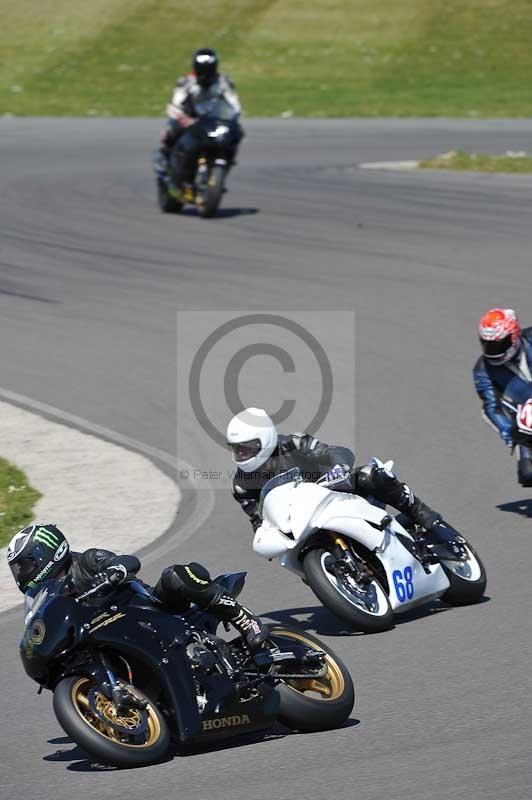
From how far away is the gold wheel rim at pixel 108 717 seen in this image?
259 inches

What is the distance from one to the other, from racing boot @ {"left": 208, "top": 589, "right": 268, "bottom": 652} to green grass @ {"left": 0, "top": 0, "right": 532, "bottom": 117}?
26.6 metres

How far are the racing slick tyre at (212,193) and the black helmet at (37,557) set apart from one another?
45.3ft

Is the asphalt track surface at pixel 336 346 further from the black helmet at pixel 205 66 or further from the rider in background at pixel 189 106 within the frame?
the black helmet at pixel 205 66

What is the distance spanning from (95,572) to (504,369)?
5.09m

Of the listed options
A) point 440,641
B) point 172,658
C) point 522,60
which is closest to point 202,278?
point 440,641

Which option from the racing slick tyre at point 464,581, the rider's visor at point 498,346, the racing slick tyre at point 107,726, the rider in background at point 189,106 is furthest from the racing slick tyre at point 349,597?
the rider in background at point 189,106

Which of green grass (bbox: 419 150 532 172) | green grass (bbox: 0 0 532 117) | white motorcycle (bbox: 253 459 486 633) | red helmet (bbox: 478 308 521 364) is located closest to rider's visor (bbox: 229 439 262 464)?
white motorcycle (bbox: 253 459 486 633)

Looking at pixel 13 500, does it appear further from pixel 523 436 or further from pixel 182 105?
pixel 182 105

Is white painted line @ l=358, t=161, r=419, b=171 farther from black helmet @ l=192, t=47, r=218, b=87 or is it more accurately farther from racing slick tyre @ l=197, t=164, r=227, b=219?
black helmet @ l=192, t=47, r=218, b=87

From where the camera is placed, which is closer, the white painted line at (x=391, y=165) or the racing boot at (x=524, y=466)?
the racing boot at (x=524, y=466)

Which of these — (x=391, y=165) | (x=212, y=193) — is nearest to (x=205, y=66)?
(x=212, y=193)

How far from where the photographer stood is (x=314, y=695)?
7.27 metres

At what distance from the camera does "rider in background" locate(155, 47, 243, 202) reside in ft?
66.8

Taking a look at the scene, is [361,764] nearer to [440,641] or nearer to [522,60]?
[440,641]
